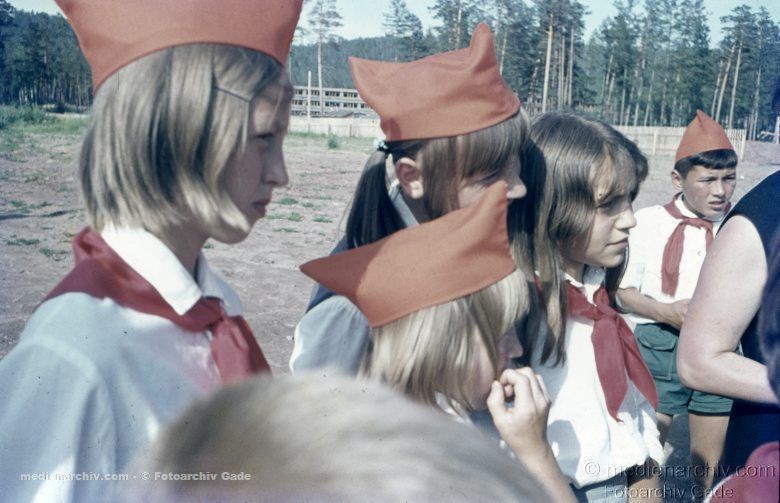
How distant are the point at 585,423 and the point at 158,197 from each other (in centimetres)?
137

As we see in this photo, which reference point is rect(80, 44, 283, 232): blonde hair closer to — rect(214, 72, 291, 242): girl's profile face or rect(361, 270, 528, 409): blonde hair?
rect(214, 72, 291, 242): girl's profile face

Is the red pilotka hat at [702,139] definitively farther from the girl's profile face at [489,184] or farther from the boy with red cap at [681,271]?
the girl's profile face at [489,184]

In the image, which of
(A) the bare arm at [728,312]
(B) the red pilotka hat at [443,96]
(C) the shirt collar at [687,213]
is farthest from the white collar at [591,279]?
(C) the shirt collar at [687,213]

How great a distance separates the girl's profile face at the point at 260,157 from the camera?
134 cm

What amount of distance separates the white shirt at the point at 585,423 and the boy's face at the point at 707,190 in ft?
7.73

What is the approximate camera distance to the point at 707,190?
4.20 m

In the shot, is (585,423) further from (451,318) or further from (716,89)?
(716,89)

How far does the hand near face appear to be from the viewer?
5.10ft

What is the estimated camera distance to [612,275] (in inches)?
97.1

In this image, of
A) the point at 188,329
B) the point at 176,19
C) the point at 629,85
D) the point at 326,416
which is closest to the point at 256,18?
the point at 176,19

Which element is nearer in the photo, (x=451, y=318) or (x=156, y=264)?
(x=156, y=264)

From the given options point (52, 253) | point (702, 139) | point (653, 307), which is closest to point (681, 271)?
point (653, 307)

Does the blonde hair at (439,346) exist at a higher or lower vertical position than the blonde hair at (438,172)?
lower

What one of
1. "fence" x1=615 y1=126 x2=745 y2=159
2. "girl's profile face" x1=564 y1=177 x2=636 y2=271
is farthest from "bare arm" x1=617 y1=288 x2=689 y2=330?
"fence" x1=615 y1=126 x2=745 y2=159
